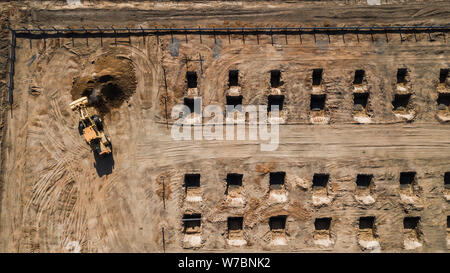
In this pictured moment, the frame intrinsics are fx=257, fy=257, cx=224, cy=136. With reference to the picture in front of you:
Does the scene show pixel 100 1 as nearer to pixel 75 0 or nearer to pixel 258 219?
pixel 75 0

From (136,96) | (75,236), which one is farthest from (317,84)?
(75,236)

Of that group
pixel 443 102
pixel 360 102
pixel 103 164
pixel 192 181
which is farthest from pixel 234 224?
pixel 443 102

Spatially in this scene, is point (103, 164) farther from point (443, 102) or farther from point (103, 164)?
point (443, 102)

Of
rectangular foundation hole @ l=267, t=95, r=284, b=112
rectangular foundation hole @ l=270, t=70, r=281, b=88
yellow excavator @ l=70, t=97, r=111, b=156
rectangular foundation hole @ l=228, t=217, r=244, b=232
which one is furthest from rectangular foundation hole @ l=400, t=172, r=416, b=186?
yellow excavator @ l=70, t=97, r=111, b=156

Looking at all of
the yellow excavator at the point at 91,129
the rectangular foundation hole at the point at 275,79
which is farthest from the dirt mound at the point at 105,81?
the rectangular foundation hole at the point at 275,79

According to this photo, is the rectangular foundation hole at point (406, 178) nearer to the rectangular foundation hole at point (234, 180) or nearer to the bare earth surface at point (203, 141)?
the bare earth surface at point (203, 141)

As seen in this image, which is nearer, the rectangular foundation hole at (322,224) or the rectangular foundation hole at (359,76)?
the rectangular foundation hole at (359,76)
